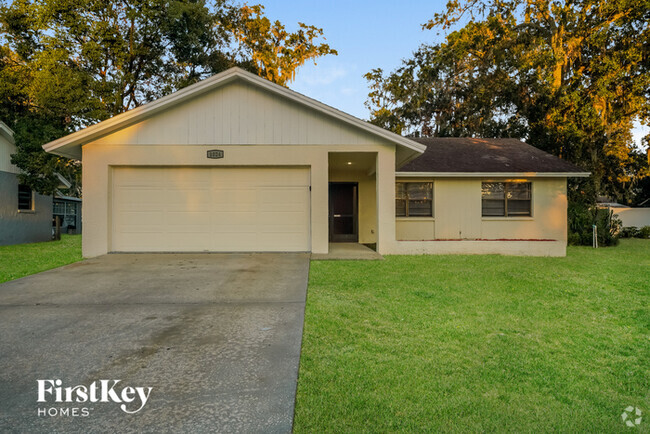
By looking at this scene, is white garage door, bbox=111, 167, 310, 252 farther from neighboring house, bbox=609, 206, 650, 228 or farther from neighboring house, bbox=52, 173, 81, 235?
neighboring house, bbox=609, 206, 650, 228

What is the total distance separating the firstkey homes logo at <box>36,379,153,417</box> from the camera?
2514 mm

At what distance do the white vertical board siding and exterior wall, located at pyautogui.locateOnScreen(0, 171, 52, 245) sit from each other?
9.05m

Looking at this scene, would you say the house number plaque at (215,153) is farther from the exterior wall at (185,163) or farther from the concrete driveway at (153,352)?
the concrete driveway at (153,352)

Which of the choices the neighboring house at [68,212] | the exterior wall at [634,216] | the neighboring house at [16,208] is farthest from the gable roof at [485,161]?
the neighboring house at [68,212]

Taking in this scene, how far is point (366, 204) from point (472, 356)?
11.5 meters

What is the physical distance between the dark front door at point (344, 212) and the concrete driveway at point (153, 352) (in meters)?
8.06

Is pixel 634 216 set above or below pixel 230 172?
below

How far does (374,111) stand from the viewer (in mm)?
26312

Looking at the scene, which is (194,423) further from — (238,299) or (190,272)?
(190,272)

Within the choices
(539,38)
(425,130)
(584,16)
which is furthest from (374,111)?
(584,16)

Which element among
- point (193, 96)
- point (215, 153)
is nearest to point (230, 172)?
point (215, 153)

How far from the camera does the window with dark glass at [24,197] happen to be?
54.6ft

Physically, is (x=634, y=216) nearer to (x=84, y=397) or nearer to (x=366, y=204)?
(x=366, y=204)

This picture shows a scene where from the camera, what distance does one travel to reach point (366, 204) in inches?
577
